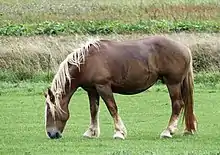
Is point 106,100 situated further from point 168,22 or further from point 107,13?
point 107,13

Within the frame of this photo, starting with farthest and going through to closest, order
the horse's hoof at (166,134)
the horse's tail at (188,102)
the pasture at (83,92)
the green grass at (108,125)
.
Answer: the horse's tail at (188,102), the horse's hoof at (166,134), the pasture at (83,92), the green grass at (108,125)

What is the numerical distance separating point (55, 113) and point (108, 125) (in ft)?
8.22

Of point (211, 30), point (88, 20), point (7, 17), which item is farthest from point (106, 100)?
point (7, 17)

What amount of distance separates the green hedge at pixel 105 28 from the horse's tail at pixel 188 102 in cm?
1319

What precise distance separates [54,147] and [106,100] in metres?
1.65

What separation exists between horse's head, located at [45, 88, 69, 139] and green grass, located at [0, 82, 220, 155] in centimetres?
22

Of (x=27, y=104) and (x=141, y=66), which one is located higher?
(x=141, y=66)

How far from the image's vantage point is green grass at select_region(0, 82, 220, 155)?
11.0m

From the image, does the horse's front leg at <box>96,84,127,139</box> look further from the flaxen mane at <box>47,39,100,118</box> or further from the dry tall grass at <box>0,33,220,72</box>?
the dry tall grass at <box>0,33,220,72</box>

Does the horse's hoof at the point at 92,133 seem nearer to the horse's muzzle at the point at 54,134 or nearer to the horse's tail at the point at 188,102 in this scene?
the horse's muzzle at the point at 54,134

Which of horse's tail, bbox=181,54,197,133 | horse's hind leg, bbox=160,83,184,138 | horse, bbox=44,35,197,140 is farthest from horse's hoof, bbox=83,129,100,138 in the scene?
horse's tail, bbox=181,54,197,133

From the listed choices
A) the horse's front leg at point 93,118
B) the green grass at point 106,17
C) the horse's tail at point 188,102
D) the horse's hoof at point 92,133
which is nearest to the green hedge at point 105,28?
the green grass at point 106,17

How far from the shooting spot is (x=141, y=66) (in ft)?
41.4

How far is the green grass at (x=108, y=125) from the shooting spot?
11023 millimetres
